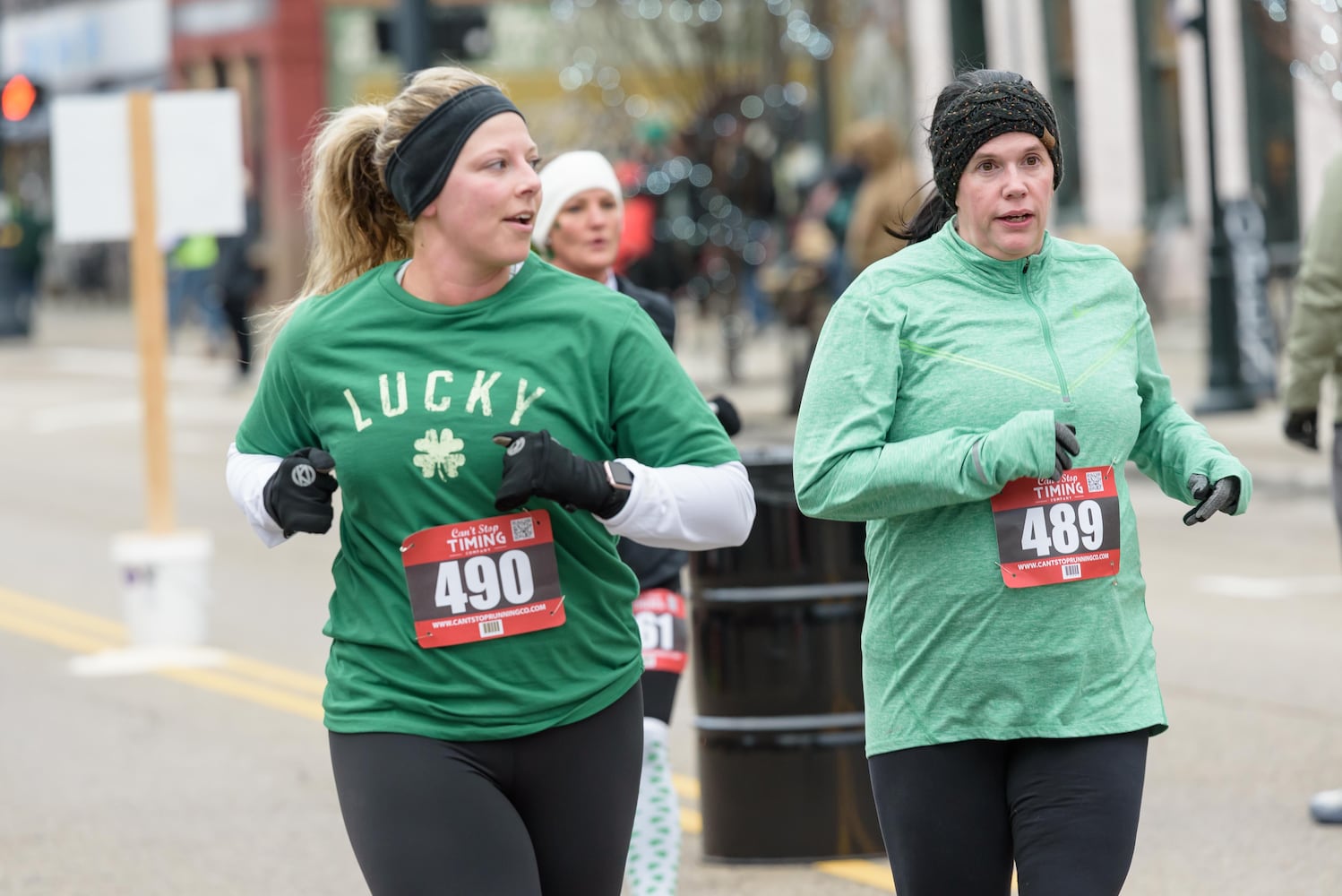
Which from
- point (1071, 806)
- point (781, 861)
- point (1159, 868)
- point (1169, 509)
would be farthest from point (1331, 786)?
point (1169, 509)

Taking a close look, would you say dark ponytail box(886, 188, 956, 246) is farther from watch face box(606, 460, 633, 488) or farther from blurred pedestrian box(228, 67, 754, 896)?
watch face box(606, 460, 633, 488)

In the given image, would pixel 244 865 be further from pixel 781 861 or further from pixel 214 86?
pixel 214 86

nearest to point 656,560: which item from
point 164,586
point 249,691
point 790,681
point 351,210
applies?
point 790,681

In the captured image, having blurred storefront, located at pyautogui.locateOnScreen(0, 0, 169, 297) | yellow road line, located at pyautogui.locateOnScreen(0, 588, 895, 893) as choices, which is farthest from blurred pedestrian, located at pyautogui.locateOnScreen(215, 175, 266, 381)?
blurred storefront, located at pyautogui.locateOnScreen(0, 0, 169, 297)

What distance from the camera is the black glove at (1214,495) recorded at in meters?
3.77

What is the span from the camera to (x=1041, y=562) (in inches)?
145

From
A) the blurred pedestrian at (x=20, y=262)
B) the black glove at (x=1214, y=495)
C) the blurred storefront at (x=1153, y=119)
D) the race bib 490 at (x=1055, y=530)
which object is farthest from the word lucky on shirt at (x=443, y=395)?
the blurred pedestrian at (x=20, y=262)

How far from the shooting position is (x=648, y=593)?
217 inches

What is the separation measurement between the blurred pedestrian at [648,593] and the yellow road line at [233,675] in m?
0.87

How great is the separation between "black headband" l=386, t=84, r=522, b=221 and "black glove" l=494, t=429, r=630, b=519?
44cm

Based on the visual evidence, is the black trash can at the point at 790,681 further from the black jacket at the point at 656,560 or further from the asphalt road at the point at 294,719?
the black jacket at the point at 656,560

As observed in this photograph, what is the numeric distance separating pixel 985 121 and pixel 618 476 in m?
0.85

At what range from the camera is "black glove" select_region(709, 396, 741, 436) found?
5277 mm

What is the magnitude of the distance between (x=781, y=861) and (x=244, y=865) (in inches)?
62.6
